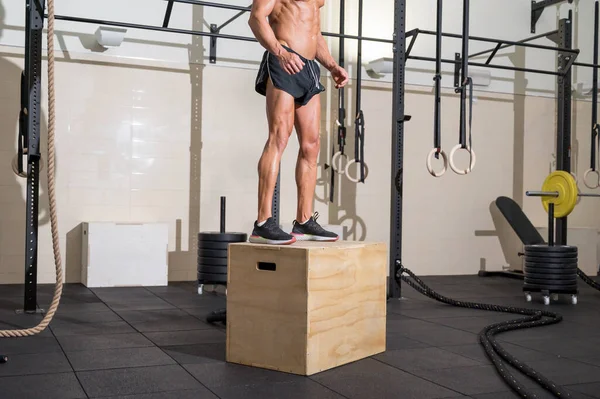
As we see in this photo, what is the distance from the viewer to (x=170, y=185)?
6.52m

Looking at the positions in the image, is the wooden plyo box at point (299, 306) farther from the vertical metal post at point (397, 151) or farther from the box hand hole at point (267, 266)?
the vertical metal post at point (397, 151)

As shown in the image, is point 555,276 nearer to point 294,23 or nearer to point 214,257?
point 214,257

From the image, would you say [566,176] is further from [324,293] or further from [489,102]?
[324,293]

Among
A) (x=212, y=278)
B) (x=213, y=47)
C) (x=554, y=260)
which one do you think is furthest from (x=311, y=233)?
(x=213, y=47)

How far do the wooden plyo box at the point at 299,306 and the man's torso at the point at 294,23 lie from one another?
99 cm

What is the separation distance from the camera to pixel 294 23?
343 centimetres

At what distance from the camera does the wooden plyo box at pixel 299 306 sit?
9.86 ft

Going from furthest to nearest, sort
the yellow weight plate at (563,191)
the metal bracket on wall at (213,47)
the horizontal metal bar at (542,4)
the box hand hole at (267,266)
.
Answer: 1. the horizontal metal bar at (542,4)
2. the metal bracket on wall at (213,47)
3. the yellow weight plate at (563,191)
4. the box hand hole at (267,266)

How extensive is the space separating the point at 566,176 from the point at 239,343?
3.72 metres

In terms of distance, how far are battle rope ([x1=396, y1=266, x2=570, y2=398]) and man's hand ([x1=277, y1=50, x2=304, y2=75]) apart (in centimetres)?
165

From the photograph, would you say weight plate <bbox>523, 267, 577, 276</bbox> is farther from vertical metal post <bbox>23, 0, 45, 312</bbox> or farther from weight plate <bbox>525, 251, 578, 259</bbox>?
vertical metal post <bbox>23, 0, 45, 312</bbox>

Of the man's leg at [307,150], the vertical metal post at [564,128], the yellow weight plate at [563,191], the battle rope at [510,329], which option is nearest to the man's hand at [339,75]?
the man's leg at [307,150]

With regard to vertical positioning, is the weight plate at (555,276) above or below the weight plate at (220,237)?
below

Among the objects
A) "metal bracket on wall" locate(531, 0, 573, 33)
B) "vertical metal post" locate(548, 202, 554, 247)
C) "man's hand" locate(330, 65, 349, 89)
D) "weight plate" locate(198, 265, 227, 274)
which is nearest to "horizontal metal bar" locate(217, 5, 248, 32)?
"weight plate" locate(198, 265, 227, 274)
